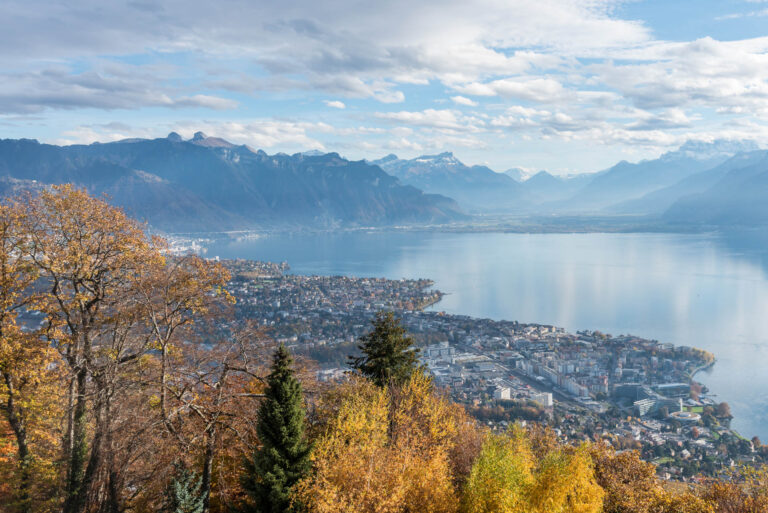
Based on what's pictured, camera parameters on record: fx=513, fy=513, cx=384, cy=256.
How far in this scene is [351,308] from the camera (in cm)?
6112

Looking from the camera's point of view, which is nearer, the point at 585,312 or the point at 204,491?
the point at 204,491

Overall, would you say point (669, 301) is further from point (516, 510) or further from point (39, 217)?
point (39, 217)

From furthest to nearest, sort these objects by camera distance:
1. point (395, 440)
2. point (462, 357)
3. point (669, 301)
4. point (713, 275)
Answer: point (713, 275) < point (669, 301) < point (462, 357) < point (395, 440)

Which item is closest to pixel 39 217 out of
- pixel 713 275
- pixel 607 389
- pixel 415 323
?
pixel 607 389

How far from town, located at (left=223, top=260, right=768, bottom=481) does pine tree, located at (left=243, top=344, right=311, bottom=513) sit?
264 cm

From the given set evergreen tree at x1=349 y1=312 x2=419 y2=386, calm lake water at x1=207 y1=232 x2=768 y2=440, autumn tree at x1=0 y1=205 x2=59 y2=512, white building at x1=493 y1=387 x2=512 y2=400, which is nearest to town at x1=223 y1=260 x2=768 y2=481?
white building at x1=493 y1=387 x2=512 y2=400

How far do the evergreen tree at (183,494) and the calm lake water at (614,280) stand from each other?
96.7ft

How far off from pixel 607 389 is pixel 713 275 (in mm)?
61606

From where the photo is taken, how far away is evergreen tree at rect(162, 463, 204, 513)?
985cm

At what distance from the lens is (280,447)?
10.4m

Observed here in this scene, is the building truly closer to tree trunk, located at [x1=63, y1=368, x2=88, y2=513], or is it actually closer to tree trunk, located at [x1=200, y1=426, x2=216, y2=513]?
tree trunk, located at [x1=200, y1=426, x2=216, y2=513]

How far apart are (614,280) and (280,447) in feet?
264

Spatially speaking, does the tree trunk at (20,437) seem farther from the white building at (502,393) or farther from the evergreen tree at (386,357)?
the white building at (502,393)

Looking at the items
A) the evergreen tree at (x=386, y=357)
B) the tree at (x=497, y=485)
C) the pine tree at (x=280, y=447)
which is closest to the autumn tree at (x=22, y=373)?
the pine tree at (x=280, y=447)
